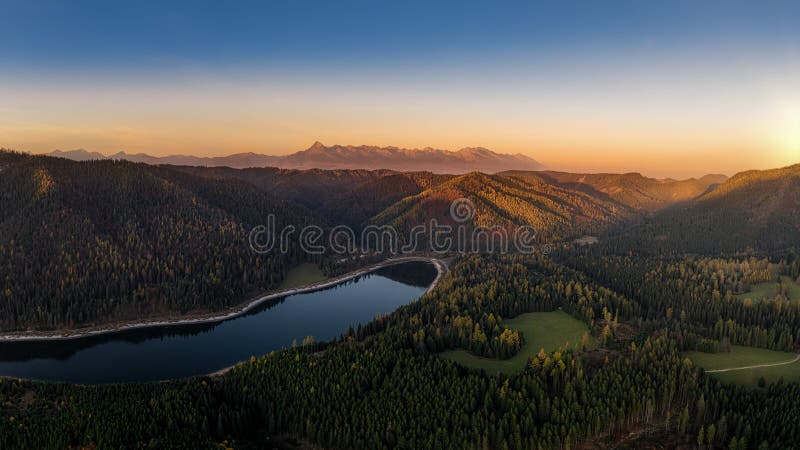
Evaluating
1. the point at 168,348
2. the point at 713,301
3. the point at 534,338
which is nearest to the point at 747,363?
the point at 713,301

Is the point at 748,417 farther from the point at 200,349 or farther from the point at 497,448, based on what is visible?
the point at 200,349

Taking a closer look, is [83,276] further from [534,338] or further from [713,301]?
[713,301]

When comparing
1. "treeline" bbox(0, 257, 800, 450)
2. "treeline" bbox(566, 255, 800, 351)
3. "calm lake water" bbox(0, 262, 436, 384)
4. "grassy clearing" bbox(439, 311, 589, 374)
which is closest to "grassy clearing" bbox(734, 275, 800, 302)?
"treeline" bbox(566, 255, 800, 351)

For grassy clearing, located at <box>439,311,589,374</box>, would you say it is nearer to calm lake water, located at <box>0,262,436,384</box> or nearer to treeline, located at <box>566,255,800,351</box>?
treeline, located at <box>566,255,800,351</box>

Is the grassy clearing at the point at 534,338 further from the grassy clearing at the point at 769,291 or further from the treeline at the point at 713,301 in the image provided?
the grassy clearing at the point at 769,291

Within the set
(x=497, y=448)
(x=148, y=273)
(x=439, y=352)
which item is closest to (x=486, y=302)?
(x=439, y=352)

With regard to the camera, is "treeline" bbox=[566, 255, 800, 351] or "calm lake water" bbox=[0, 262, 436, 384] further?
"treeline" bbox=[566, 255, 800, 351]
